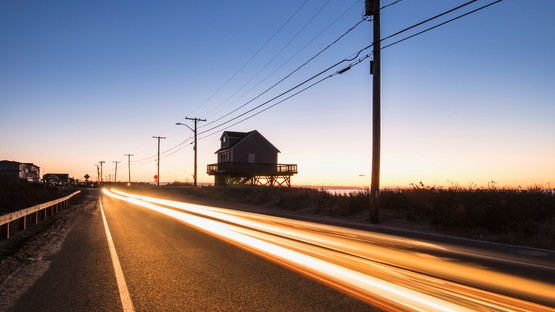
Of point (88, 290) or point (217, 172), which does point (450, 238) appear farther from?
point (217, 172)

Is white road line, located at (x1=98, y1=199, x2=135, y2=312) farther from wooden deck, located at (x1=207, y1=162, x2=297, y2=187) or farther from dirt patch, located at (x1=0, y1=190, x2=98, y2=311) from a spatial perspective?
wooden deck, located at (x1=207, y1=162, x2=297, y2=187)

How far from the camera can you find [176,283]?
622 cm

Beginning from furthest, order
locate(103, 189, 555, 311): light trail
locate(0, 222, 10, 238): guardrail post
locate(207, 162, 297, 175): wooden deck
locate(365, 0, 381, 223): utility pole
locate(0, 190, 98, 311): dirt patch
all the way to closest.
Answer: locate(207, 162, 297, 175): wooden deck, locate(365, 0, 381, 223): utility pole, locate(0, 222, 10, 238): guardrail post, locate(0, 190, 98, 311): dirt patch, locate(103, 189, 555, 311): light trail

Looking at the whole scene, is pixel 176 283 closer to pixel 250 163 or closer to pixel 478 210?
pixel 478 210

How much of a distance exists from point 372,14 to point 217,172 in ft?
154

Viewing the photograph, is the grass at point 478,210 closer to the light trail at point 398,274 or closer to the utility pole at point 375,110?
the utility pole at point 375,110

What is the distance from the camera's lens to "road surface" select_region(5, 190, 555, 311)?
512 centimetres

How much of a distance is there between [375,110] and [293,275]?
11775 mm

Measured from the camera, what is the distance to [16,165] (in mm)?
145000

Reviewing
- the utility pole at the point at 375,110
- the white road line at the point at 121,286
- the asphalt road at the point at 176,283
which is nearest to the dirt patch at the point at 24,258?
the asphalt road at the point at 176,283

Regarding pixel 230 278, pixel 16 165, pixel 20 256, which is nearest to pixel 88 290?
pixel 230 278

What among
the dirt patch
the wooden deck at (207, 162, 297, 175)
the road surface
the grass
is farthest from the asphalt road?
the wooden deck at (207, 162, 297, 175)

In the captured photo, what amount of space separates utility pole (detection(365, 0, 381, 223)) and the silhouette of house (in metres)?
41.5

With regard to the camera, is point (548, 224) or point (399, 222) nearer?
point (548, 224)
